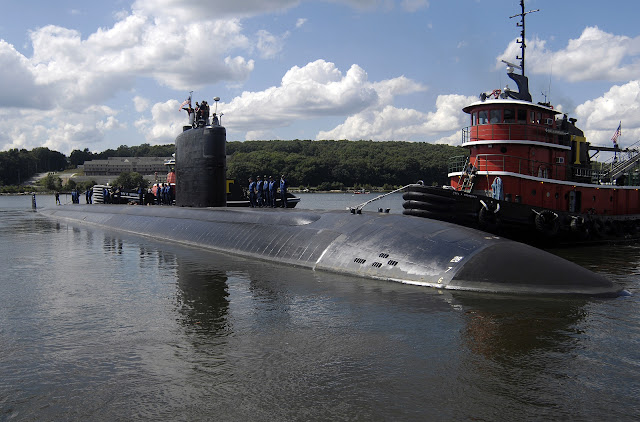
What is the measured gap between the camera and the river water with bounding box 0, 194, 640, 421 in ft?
18.0

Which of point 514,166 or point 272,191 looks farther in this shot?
point 272,191

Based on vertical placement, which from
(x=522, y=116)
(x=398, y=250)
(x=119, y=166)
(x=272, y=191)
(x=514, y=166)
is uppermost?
(x=119, y=166)

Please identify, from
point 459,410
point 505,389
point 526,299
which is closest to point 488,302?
point 526,299

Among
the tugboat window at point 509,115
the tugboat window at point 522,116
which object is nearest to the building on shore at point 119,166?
the tugboat window at point 509,115

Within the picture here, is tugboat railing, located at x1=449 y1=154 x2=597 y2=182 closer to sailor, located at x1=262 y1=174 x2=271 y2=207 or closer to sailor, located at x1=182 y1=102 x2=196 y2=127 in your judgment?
sailor, located at x1=262 y1=174 x2=271 y2=207

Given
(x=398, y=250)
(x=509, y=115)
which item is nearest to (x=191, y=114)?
(x=509, y=115)

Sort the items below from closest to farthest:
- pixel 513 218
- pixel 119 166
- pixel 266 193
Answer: pixel 513 218
pixel 266 193
pixel 119 166

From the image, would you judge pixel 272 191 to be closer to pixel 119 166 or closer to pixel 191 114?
pixel 191 114

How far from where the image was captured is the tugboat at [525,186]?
18.0 m

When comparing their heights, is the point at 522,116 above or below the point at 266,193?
above

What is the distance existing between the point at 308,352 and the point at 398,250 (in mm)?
4858

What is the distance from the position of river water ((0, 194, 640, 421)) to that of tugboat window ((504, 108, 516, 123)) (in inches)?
419

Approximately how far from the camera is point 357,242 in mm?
12602

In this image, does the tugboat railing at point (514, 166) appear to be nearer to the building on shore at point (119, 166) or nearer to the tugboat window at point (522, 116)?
the tugboat window at point (522, 116)
